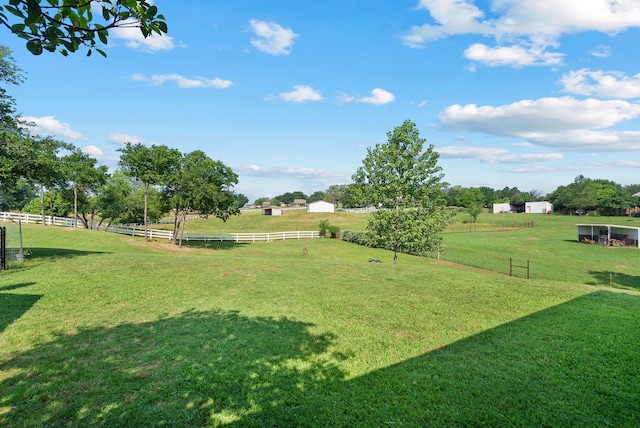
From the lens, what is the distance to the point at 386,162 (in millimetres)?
18922

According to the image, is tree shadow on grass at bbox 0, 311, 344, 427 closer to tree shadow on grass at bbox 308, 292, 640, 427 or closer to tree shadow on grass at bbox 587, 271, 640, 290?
tree shadow on grass at bbox 308, 292, 640, 427

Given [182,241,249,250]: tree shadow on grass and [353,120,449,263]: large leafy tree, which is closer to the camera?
[353,120,449,263]: large leafy tree

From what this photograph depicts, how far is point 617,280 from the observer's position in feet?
68.2

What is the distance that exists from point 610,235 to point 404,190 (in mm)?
33926

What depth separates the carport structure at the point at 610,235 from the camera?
36.3 meters

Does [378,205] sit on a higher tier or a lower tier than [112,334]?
higher

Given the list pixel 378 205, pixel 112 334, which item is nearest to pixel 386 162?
pixel 378 205

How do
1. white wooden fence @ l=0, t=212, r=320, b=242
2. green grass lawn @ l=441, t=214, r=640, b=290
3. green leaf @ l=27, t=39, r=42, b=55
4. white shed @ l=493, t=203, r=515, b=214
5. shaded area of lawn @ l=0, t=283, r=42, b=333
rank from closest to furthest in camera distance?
green leaf @ l=27, t=39, r=42, b=55 → shaded area of lawn @ l=0, t=283, r=42, b=333 → green grass lawn @ l=441, t=214, r=640, b=290 → white wooden fence @ l=0, t=212, r=320, b=242 → white shed @ l=493, t=203, r=515, b=214

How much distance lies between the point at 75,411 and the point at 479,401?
193 inches

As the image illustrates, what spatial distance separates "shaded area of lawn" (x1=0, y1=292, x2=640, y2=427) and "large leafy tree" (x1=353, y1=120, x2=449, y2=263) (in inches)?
463

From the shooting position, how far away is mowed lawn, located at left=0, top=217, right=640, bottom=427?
13.5 feet

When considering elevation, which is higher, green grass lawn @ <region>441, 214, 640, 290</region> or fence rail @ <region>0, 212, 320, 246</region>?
fence rail @ <region>0, 212, 320, 246</region>

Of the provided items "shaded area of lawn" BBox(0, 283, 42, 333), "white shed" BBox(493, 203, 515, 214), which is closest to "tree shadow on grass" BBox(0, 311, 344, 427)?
"shaded area of lawn" BBox(0, 283, 42, 333)

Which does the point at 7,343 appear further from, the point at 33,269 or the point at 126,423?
A: the point at 33,269
